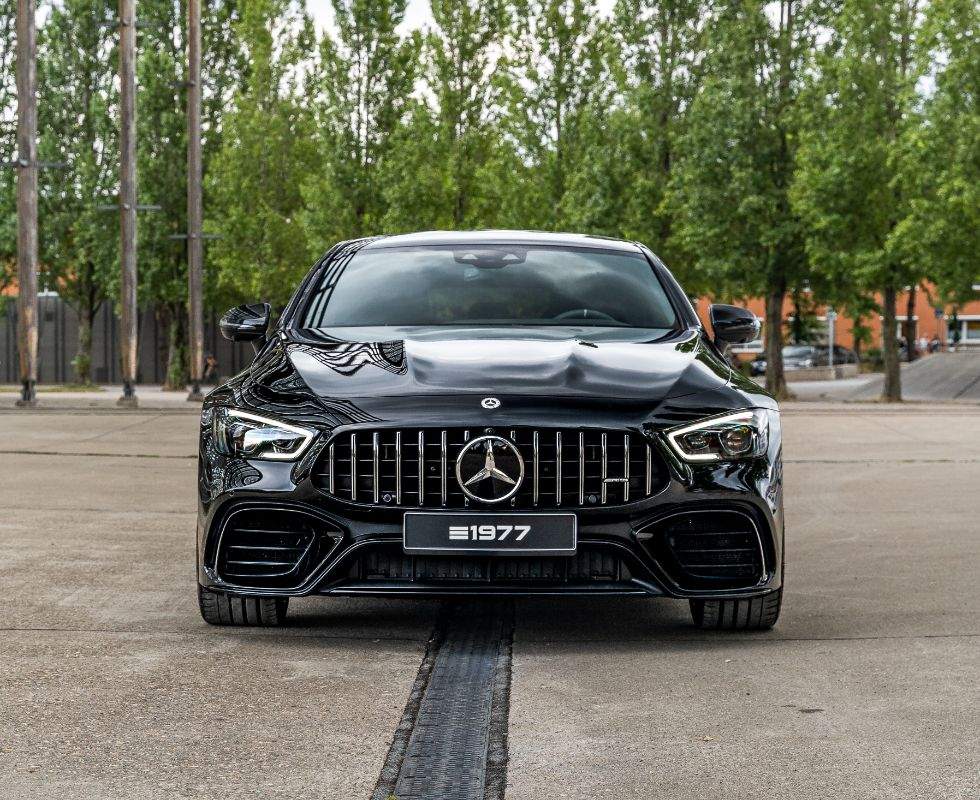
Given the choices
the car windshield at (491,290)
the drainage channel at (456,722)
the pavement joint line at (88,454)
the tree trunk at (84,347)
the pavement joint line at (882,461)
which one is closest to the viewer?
the drainage channel at (456,722)

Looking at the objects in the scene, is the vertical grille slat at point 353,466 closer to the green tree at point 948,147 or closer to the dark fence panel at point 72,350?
the green tree at point 948,147

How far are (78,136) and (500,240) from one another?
4644cm

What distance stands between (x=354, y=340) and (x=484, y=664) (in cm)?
157

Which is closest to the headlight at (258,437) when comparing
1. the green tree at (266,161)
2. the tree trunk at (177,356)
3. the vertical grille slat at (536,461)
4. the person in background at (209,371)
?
the vertical grille slat at (536,461)

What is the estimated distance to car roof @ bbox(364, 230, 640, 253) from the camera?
7.62 metres

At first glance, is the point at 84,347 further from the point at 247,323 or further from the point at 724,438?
the point at 724,438

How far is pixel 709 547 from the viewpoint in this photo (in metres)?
5.70

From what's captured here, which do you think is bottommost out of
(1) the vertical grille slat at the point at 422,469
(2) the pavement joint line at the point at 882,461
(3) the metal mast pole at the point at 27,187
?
(2) the pavement joint line at the point at 882,461

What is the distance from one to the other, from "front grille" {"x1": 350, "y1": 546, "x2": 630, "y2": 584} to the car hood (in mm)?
545

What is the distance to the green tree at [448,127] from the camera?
143ft

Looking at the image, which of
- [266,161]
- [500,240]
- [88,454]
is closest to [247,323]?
[500,240]

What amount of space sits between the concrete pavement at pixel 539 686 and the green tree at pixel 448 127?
115 ft

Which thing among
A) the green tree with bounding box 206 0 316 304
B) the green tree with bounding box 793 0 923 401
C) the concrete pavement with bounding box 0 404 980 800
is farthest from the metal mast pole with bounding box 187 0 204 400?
the concrete pavement with bounding box 0 404 980 800

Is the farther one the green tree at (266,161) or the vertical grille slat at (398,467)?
the green tree at (266,161)
